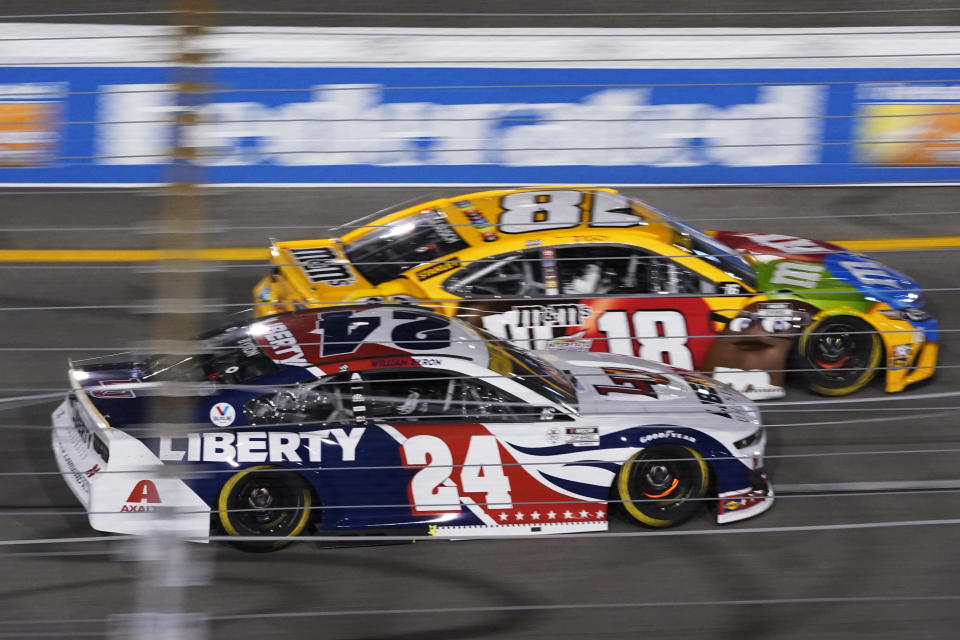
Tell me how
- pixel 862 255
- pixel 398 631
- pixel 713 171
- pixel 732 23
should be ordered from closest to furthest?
1. pixel 398 631
2. pixel 862 255
3. pixel 713 171
4. pixel 732 23

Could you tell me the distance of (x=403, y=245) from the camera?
6977 mm

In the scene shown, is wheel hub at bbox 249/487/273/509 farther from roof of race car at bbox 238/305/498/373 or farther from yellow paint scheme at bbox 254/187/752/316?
yellow paint scheme at bbox 254/187/752/316

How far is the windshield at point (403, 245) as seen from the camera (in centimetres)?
681

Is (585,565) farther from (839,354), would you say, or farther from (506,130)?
(506,130)

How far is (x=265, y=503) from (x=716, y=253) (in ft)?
11.0

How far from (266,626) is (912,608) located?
2.44m

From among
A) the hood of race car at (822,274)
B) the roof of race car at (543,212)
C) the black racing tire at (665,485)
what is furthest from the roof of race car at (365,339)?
the hood of race car at (822,274)

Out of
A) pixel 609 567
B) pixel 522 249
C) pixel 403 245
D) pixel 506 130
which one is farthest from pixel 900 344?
pixel 506 130

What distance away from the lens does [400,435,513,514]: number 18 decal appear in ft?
16.3

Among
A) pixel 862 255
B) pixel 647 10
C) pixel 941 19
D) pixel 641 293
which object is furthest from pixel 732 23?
pixel 641 293

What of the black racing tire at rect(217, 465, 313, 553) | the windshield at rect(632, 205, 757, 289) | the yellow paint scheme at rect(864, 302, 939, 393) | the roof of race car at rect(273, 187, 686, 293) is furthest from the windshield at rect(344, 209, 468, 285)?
the yellow paint scheme at rect(864, 302, 939, 393)

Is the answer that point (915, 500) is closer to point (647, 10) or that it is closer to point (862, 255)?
point (862, 255)

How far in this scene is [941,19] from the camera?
12789mm

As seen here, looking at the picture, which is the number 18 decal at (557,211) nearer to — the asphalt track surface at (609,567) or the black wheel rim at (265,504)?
the asphalt track surface at (609,567)
